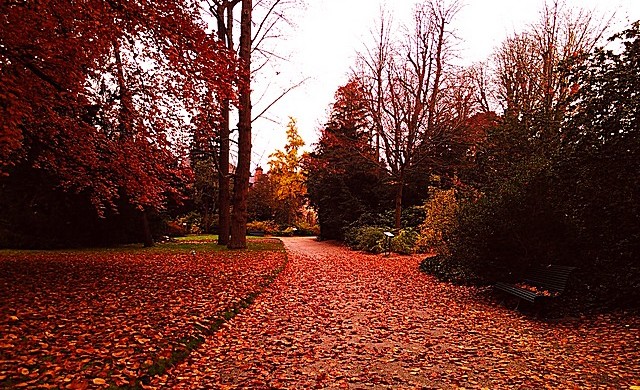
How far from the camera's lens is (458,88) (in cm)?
2012

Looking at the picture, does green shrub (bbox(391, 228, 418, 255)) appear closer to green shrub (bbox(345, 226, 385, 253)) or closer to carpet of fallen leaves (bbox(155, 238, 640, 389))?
green shrub (bbox(345, 226, 385, 253))

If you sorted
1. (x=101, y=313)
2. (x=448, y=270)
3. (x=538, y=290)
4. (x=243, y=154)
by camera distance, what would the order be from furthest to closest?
(x=243, y=154) < (x=448, y=270) < (x=538, y=290) < (x=101, y=313)

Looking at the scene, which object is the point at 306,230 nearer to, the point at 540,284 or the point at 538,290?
the point at 540,284

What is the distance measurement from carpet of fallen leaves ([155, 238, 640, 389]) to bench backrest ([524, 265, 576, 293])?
577mm

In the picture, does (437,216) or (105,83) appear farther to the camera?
(437,216)

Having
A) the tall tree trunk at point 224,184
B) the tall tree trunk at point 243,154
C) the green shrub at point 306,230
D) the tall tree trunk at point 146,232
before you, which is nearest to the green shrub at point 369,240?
the tall tree trunk at point 243,154

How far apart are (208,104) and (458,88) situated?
14.0 metres

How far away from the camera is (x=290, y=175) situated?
40656 millimetres

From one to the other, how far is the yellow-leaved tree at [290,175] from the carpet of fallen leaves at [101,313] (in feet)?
87.4

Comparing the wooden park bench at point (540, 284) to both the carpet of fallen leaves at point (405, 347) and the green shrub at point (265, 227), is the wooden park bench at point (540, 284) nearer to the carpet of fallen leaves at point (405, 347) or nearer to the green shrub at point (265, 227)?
the carpet of fallen leaves at point (405, 347)

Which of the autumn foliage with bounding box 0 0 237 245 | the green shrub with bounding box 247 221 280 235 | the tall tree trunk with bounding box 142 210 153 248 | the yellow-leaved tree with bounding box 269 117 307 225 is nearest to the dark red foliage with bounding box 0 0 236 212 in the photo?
the autumn foliage with bounding box 0 0 237 245

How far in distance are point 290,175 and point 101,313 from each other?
115ft

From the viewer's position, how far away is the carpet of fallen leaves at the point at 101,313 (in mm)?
3889

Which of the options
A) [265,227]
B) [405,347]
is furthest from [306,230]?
[405,347]
